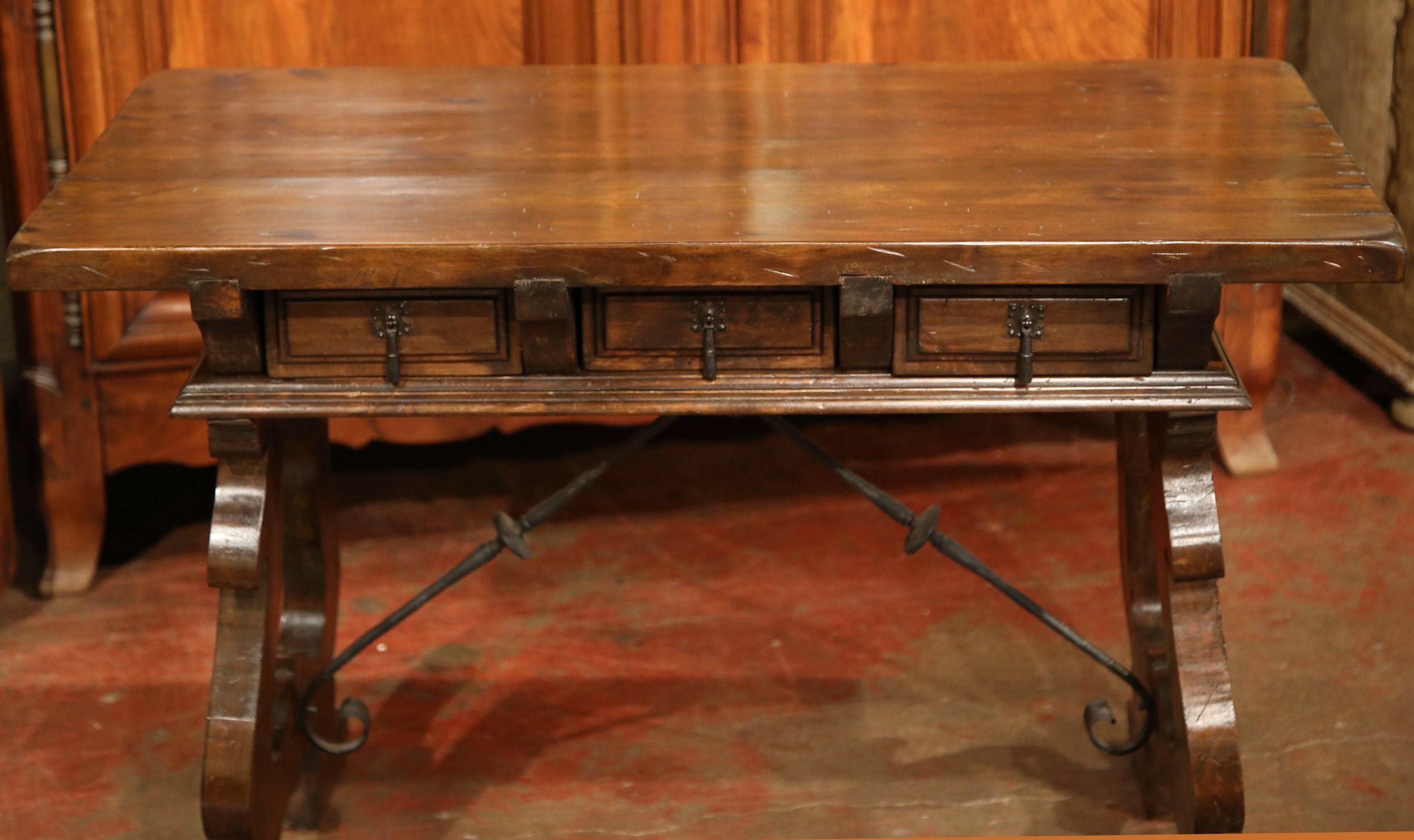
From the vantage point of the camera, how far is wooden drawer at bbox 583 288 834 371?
216cm

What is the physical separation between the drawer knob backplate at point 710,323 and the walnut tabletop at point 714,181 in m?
0.08

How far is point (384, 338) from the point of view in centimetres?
219

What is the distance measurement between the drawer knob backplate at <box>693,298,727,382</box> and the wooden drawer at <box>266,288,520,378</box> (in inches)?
8.9

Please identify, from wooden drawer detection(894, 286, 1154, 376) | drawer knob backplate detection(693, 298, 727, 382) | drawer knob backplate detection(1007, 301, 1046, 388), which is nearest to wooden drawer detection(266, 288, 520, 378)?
drawer knob backplate detection(693, 298, 727, 382)

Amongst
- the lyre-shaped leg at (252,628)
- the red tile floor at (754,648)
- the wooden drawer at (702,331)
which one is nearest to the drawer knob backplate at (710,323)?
the wooden drawer at (702,331)

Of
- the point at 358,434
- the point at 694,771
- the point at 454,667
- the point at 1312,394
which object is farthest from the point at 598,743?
the point at 1312,394

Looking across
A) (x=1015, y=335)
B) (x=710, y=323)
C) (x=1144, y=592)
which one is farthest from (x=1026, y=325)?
(x=1144, y=592)

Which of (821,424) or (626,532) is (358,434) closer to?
(626,532)

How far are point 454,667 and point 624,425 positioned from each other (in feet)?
3.17

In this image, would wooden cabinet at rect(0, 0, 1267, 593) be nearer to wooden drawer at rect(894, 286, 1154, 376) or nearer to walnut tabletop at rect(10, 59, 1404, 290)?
walnut tabletop at rect(10, 59, 1404, 290)

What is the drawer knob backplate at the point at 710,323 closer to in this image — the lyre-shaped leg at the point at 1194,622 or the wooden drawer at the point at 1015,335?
the wooden drawer at the point at 1015,335

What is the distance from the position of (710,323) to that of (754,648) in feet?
3.93

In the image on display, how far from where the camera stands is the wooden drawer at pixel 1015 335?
2.15m

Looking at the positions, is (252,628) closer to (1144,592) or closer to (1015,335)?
(1015,335)
